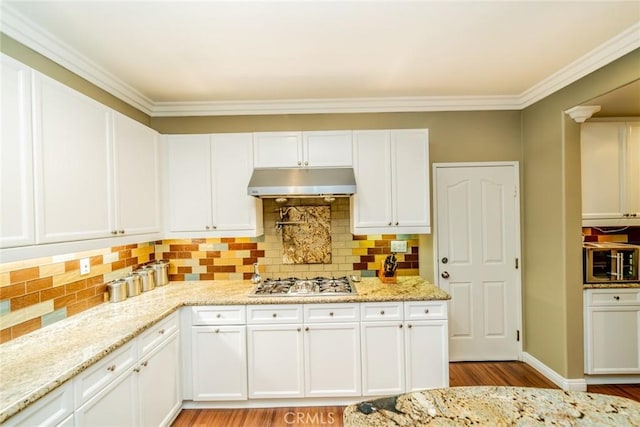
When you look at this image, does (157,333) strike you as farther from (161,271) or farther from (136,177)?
(136,177)

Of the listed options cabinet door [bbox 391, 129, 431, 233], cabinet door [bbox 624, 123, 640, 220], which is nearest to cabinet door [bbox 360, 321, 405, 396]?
cabinet door [bbox 391, 129, 431, 233]

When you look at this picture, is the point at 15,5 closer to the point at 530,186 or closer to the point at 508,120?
the point at 508,120

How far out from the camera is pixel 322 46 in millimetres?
1964

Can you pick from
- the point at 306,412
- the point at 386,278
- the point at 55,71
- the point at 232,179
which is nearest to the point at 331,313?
the point at 386,278

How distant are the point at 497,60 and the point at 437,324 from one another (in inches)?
84.0

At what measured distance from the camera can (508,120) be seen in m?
3.01

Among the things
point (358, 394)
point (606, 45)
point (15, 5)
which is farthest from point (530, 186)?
point (15, 5)

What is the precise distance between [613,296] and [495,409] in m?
2.51

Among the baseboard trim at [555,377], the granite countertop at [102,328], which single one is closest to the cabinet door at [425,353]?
the granite countertop at [102,328]

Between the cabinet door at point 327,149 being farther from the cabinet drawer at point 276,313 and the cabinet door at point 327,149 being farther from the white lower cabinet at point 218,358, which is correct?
the white lower cabinet at point 218,358

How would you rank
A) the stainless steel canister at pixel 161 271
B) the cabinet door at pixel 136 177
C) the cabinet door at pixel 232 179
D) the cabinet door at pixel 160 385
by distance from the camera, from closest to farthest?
the cabinet door at pixel 160 385
the cabinet door at pixel 136 177
the cabinet door at pixel 232 179
the stainless steel canister at pixel 161 271

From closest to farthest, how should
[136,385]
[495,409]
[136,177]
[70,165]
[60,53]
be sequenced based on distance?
1. [495,409]
2. [70,165]
3. [136,385]
4. [60,53]
5. [136,177]

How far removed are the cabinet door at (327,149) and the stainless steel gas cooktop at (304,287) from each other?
3.68 feet

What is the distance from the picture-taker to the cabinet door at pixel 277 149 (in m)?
2.71
